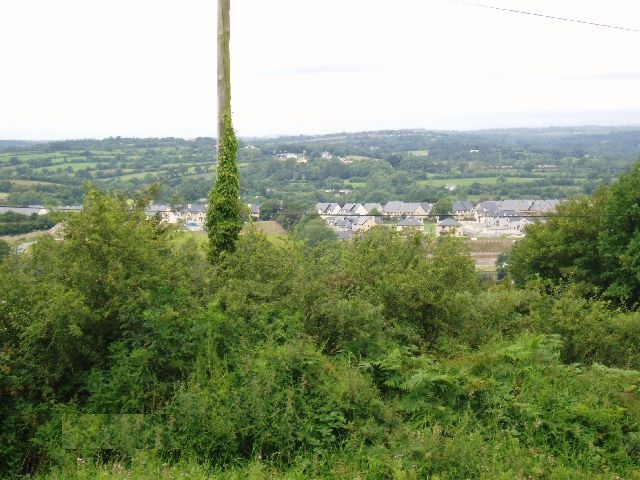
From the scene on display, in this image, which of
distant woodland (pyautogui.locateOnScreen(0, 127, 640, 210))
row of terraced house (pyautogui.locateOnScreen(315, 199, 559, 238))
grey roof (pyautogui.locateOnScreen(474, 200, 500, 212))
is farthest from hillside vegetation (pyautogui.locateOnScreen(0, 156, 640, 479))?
grey roof (pyautogui.locateOnScreen(474, 200, 500, 212))

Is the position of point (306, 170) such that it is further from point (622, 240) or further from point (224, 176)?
point (224, 176)

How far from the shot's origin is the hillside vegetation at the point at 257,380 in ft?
18.3

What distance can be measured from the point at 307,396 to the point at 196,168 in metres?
12.7

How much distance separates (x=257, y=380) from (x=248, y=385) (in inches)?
6.2

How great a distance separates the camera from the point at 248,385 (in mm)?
6020

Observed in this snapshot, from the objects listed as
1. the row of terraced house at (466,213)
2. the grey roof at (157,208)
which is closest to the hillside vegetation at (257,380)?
the grey roof at (157,208)

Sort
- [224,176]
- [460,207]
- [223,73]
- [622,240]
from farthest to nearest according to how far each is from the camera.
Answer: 1. [460,207]
2. [622,240]
3. [223,73]
4. [224,176]

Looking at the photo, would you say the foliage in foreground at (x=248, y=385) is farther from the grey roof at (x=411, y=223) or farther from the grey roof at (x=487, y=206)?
the grey roof at (x=487, y=206)

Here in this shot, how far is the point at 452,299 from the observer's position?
876 centimetres

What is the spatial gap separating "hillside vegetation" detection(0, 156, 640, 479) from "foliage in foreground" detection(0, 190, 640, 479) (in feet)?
0.07

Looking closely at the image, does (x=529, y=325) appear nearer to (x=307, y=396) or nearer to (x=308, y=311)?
(x=308, y=311)

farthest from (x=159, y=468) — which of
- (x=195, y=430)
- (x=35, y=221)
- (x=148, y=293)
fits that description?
(x=35, y=221)

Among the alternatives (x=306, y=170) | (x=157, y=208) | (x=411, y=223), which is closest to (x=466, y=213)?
(x=411, y=223)

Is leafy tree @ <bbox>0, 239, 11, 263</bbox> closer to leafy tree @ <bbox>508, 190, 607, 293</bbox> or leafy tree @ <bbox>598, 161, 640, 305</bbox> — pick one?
leafy tree @ <bbox>508, 190, 607, 293</bbox>
